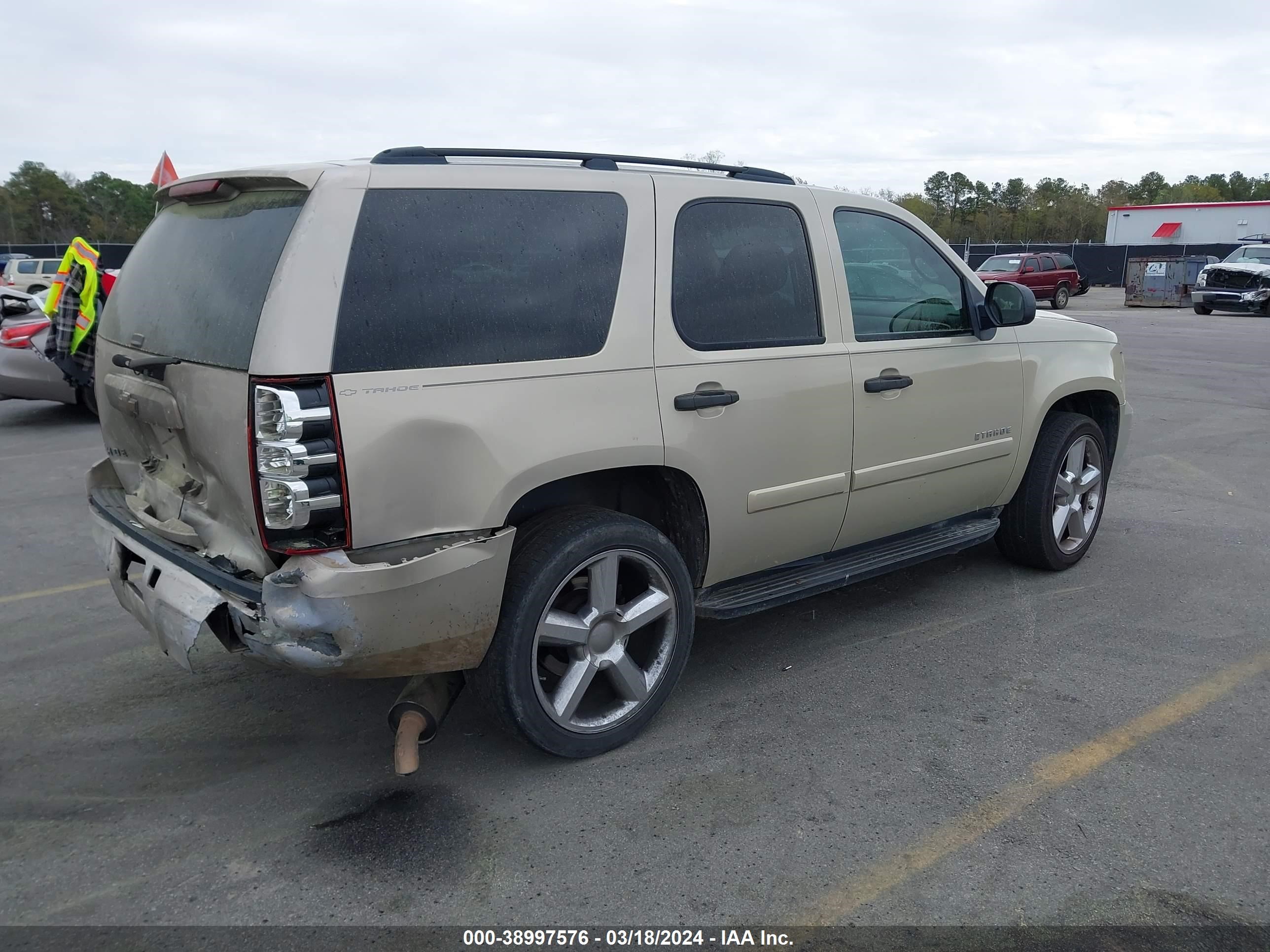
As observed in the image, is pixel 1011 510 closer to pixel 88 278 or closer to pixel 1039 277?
pixel 88 278

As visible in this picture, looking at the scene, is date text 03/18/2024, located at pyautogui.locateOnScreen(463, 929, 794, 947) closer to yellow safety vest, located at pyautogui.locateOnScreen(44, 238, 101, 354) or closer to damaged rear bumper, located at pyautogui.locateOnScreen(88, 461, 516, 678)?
damaged rear bumper, located at pyautogui.locateOnScreen(88, 461, 516, 678)

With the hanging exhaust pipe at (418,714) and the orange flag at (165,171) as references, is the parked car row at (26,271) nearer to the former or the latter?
the orange flag at (165,171)

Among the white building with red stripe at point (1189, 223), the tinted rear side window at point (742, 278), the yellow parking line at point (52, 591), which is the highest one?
the white building with red stripe at point (1189, 223)

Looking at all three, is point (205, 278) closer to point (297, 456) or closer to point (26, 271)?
point (297, 456)

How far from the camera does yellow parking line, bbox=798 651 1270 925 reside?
2.70 metres

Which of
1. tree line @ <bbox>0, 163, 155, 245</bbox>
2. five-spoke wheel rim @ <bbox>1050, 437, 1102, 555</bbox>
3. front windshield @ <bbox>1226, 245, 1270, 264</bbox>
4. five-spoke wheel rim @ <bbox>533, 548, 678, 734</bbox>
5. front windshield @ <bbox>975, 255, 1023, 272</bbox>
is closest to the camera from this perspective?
five-spoke wheel rim @ <bbox>533, 548, 678, 734</bbox>

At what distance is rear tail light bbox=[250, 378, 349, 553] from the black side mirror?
3149mm

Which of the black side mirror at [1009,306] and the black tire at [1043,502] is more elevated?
the black side mirror at [1009,306]

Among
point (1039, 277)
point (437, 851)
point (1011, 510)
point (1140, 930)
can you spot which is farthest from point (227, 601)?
point (1039, 277)

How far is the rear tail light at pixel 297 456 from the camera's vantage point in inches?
105

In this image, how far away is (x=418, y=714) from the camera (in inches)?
130

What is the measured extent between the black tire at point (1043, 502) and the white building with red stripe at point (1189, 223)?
4948 cm

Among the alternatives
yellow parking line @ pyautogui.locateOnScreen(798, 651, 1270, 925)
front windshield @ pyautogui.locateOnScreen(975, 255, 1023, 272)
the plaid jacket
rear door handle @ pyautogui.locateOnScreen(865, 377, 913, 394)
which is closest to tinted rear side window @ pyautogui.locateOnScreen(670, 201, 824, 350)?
rear door handle @ pyautogui.locateOnScreen(865, 377, 913, 394)

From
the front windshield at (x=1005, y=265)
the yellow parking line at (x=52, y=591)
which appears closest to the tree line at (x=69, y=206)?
the front windshield at (x=1005, y=265)
